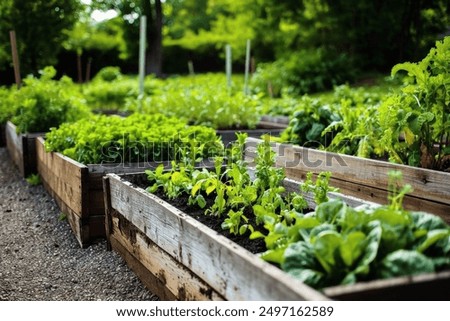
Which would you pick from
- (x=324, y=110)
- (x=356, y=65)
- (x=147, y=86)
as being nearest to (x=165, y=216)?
(x=324, y=110)

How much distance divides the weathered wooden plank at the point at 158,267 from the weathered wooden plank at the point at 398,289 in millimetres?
699

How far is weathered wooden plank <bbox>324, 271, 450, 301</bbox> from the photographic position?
67.2 inches

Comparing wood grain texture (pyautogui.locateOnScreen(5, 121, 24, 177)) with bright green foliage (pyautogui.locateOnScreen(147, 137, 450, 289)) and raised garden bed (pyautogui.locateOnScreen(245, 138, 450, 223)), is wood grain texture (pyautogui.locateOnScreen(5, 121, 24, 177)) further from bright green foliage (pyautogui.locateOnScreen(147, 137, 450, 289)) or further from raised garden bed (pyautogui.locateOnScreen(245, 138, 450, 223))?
bright green foliage (pyautogui.locateOnScreen(147, 137, 450, 289))

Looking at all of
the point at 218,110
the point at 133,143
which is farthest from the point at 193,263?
the point at 218,110

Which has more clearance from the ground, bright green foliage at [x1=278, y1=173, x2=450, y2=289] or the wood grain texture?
bright green foliage at [x1=278, y1=173, x2=450, y2=289]

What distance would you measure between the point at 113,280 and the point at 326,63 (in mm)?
11525

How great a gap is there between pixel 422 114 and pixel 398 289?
196cm

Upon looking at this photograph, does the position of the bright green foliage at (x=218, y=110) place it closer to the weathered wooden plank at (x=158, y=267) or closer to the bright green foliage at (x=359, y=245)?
the weathered wooden plank at (x=158, y=267)

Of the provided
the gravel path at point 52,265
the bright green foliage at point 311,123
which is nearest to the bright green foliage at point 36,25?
the gravel path at point 52,265

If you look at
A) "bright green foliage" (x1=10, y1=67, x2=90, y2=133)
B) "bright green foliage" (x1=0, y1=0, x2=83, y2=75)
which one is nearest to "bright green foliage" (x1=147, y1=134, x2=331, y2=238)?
"bright green foliage" (x1=10, y1=67, x2=90, y2=133)

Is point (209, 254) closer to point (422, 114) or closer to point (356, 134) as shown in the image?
point (422, 114)

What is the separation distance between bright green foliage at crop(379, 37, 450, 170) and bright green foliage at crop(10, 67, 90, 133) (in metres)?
4.21

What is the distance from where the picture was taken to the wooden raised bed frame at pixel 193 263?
1.73 meters
